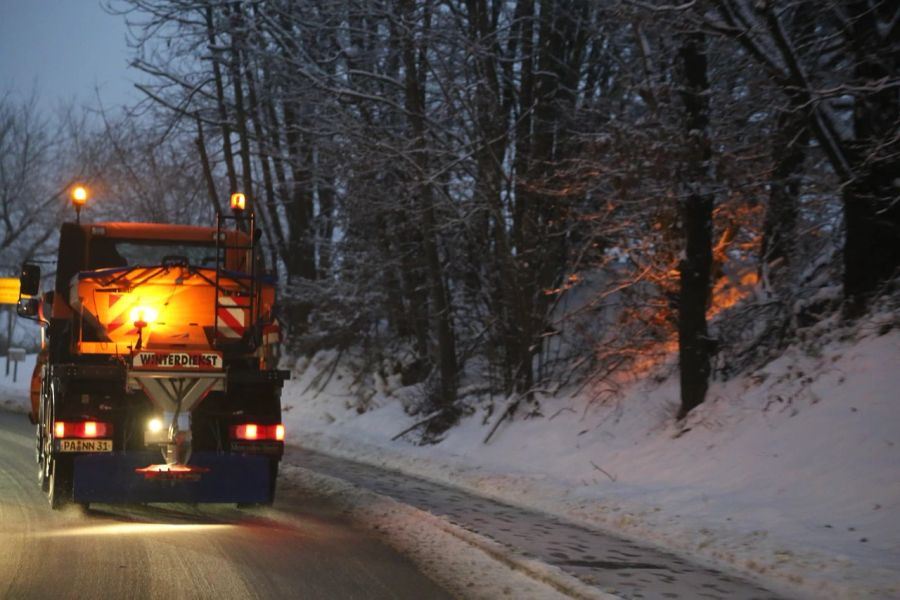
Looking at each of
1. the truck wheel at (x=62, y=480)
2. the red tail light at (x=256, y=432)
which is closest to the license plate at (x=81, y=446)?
the truck wheel at (x=62, y=480)

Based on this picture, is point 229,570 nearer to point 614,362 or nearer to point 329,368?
point 614,362

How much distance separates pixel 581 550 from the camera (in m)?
8.96

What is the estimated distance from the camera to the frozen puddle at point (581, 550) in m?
7.47

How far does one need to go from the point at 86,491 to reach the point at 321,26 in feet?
39.6

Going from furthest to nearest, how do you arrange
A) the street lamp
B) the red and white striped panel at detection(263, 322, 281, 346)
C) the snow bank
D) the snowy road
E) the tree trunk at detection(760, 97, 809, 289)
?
1. the snow bank
2. the tree trunk at detection(760, 97, 809, 289)
3. the street lamp
4. the red and white striped panel at detection(263, 322, 281, 346)
5. the snowy road

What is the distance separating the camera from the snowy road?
24.0 ft

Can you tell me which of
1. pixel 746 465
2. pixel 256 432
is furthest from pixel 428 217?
pixel 256 432

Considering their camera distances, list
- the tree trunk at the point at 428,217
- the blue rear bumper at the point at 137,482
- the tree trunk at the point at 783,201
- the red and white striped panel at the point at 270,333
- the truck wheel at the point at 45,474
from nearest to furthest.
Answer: the blue rear bumper at the point at 137,482
the truck wheel at the point at 45,474
the red and white striped panel at the point at 270,333
the tree trunk at the point at 783,201
the tree trunk at the point at 428,217

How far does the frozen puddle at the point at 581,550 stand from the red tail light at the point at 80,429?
3530mm

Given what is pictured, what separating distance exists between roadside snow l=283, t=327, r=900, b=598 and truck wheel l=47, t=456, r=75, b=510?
5.10 m

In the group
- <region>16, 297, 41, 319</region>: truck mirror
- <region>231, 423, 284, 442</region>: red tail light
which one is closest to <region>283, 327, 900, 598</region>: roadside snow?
<region>231, 423, 284, 442</region>: red tail light

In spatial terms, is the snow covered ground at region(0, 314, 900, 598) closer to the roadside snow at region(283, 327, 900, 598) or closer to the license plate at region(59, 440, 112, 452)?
the roadside snow at region(283, 327, 900, 598)

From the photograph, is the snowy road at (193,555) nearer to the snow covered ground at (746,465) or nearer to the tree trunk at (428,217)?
the snow covered ground at (746,465)

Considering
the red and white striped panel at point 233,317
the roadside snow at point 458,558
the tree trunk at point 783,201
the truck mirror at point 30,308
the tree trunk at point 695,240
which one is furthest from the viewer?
the tree trunk at point 695,240
